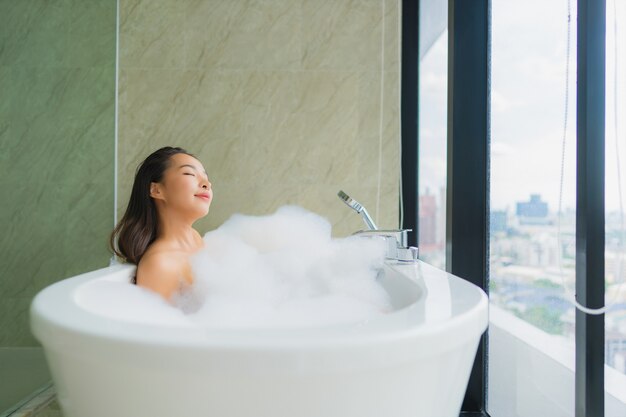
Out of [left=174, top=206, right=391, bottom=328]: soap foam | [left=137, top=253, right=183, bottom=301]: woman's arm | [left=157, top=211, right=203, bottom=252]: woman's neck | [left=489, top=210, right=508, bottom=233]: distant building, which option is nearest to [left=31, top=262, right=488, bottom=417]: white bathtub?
[left=174, top=206, right=391, bottom=328]: soap foam

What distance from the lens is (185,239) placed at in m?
1.42

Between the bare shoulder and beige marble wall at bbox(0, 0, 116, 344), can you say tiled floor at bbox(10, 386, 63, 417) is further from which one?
the bare shoulder

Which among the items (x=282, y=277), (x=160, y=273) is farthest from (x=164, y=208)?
(x=282, y=277)

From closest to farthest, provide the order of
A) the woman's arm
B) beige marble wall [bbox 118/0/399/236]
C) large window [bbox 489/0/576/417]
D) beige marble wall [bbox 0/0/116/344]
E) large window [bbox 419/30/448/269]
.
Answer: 1. large window [bbox 489/0/576/417]
2. the woman's arm
3. beige marble wall [bbox 0/0/116/344]
4. large window [bbox 419/30/448/269]
5. beige marble wall [bbox 118/0/399/236]

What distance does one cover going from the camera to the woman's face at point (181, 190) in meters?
1.40

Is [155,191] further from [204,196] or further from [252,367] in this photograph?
[252,367]

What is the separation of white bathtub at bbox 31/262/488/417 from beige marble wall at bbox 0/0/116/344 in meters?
0.81

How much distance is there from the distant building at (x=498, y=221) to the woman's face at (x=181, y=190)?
0.94 meters

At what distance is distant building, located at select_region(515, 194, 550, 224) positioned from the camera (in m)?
1.17

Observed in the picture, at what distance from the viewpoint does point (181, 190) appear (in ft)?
4.59

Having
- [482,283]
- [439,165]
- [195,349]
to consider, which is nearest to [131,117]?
[439,165]

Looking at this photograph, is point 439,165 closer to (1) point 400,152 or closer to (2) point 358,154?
(1) point 400,152

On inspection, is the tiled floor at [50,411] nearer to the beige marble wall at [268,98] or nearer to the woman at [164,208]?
the woman at [164,208]

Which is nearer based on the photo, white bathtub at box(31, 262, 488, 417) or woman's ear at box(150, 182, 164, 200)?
white bathtub at box(31, 262, 488, 417)
